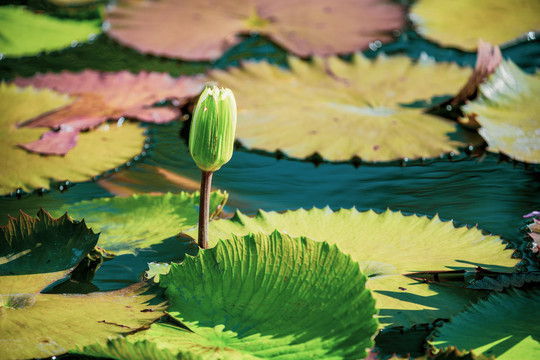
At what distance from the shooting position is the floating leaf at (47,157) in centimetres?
157

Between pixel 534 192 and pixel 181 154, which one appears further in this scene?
pixel 181 154

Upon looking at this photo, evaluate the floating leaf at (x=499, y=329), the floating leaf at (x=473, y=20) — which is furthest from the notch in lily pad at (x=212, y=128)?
the floating leaf at (x=473, y=20)

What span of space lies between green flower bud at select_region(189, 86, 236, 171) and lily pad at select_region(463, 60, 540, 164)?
96 cm

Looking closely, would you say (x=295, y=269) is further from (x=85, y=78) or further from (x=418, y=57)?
(x=418, y=57)

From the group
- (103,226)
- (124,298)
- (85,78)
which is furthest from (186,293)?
(85,78)

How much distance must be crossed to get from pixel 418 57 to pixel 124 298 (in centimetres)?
177

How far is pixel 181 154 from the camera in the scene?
174 centimetres

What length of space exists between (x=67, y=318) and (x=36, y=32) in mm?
2040

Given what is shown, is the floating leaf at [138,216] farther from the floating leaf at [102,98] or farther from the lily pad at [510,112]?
the lily pad at [510,112]

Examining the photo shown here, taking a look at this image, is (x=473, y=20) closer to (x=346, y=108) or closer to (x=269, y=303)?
(x=346, y=108)

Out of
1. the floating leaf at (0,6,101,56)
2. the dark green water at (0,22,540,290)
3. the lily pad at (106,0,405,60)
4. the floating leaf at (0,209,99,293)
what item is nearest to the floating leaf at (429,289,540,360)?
the dark green water at (0,22,540,290)

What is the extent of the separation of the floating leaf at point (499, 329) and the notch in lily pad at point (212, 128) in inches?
19.0

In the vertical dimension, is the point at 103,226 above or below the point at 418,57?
below

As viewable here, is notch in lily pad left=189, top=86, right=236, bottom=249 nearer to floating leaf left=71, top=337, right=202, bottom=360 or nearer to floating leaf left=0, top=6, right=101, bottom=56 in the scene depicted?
floating leaf left=71, top=337, right=202, bottom=360
